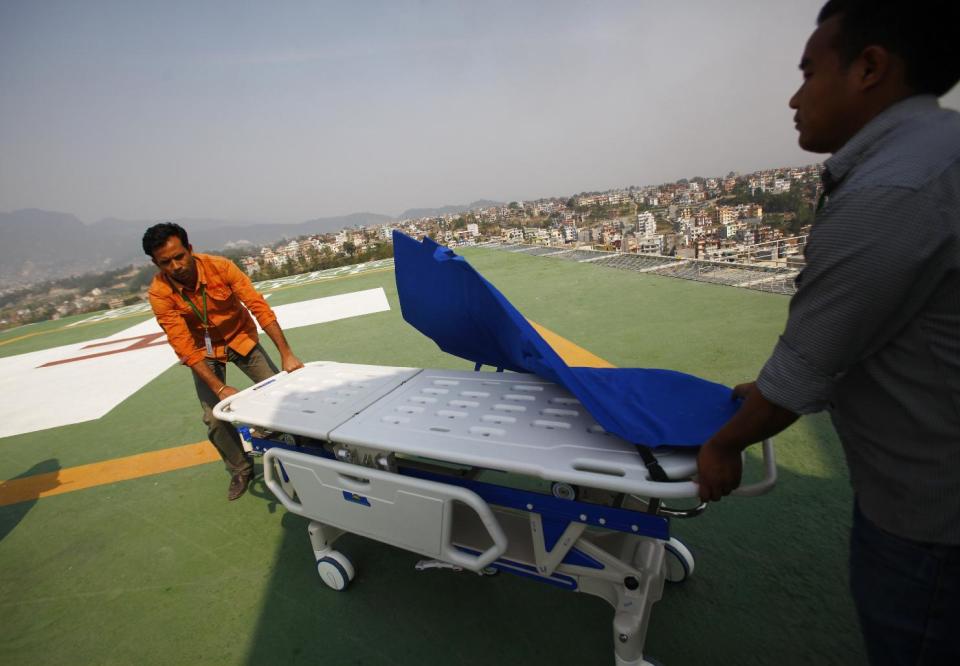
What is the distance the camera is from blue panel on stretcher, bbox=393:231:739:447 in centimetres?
124

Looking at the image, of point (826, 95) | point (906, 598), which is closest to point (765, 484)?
point (906, 598)

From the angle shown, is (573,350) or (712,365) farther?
(573,350)

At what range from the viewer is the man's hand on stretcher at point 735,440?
890 mm

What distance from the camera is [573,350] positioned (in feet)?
15.0

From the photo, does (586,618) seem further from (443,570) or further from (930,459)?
(930,459)

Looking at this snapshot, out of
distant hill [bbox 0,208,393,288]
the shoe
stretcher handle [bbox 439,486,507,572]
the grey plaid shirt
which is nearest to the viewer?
the grey plaid shirt

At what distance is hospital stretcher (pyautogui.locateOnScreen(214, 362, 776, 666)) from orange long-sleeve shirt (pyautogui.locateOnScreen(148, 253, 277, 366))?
89 centimetres

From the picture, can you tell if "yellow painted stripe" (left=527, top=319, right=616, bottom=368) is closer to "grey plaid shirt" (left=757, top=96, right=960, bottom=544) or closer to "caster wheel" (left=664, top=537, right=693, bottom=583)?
"caster wheel" (left=664, top=537, right=693, bottom=583)

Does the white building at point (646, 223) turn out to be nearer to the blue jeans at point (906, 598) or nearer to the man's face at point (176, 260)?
the man's face at point (176, 260)

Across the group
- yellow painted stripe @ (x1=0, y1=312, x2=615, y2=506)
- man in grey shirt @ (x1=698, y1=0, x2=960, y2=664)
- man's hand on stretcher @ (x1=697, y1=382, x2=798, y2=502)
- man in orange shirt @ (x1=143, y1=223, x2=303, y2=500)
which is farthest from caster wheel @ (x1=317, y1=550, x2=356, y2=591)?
yellow painted stripe @ (x1=0, y1=312, x2=615, y2=506)

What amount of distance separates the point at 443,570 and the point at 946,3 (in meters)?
2.44

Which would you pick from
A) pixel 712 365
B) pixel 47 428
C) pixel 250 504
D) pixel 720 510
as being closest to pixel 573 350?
pixel 712 365

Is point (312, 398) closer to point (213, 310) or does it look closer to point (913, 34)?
point (213, 310)

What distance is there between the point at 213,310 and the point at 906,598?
339 centimetres
